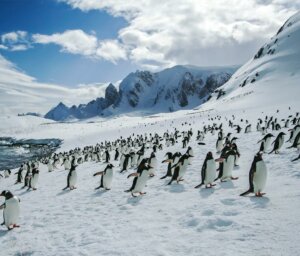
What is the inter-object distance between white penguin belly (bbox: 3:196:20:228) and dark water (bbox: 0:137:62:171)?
33885 mm

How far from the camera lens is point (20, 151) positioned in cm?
5797

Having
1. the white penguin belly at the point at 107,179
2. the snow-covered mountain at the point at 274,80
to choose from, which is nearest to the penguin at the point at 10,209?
the white penguin belly at the point at 107,179

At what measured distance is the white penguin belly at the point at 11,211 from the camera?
10.1 m

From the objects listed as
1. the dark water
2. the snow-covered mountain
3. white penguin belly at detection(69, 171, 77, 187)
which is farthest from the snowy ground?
the snow-covered mountain

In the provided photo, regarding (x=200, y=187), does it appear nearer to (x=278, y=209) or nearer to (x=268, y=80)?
(x=278, y=209)

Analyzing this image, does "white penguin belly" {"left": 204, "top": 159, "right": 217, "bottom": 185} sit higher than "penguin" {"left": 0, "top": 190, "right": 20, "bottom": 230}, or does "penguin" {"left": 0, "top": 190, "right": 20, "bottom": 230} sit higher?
"white penguin belly" {"left": 204, "top": 159, "right": 217, "bottom": 185}

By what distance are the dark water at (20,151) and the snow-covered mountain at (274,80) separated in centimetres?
3181

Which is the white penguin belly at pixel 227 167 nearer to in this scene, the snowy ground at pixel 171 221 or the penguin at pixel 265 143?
the snowy ground at pixel 171 221

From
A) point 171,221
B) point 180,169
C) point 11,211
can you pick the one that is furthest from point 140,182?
point 11,211

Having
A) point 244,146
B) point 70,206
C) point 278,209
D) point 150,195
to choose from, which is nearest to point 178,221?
point 278,209

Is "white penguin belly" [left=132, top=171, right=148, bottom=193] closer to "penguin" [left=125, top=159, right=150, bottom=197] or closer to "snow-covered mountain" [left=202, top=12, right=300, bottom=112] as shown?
"penguin" [left=125, top=159, right=150, bottom=197]

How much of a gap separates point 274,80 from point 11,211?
7900cm

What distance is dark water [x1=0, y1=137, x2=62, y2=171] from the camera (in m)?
46.8

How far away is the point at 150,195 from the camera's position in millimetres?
11734
